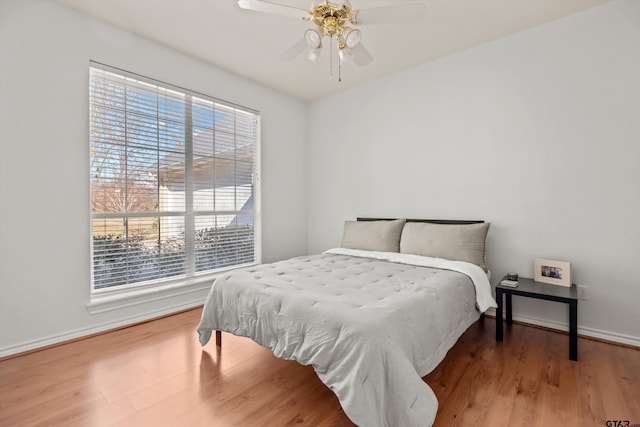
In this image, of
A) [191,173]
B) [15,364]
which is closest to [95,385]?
[15,364]

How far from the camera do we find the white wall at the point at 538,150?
2.38 m

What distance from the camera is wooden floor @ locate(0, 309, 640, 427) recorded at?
155 cm

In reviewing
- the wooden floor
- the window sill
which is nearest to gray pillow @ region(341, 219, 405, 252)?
the wooden floor

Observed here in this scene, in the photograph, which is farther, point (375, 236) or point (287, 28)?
point (375, 236)

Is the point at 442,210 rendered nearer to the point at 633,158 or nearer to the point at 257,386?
the point at 633,158

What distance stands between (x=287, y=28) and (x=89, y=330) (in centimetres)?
320

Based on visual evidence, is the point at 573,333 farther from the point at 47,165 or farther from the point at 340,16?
the point at 47,165

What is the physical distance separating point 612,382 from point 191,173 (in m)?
3.90

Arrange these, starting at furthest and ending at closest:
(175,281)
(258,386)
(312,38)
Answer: (175,281) → (312,38) → (258,386)

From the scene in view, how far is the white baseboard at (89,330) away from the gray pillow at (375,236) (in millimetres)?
1900

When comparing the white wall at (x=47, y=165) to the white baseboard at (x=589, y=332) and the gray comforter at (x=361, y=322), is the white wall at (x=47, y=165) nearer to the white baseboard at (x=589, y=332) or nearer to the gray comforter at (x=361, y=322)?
the gray comforter at (x=361, y=322)

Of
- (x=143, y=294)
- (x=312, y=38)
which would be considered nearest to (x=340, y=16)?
(x=312, y=38)

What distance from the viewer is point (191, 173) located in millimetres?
3324

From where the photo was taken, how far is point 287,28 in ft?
8.83
